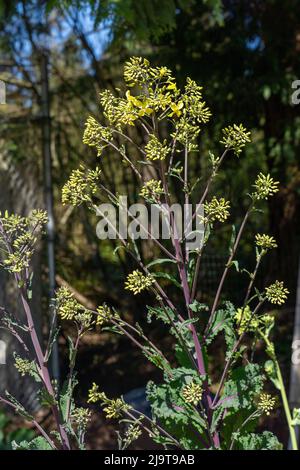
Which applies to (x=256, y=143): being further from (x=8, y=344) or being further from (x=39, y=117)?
(x=8, y=344)

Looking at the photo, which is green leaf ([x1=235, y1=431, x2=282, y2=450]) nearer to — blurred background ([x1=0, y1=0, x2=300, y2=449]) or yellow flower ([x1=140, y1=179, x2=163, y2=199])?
yellow flower ([x1=140, y1=179, x2=163, y2=199])

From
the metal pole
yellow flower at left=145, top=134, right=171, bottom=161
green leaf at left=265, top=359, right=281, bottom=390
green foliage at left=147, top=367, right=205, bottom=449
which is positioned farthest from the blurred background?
yellow flower at left=145, top=134, right=171, bottom=161

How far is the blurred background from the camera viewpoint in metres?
4.02

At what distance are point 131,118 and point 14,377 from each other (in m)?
2.93

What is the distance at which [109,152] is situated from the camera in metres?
4.89

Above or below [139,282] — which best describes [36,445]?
below

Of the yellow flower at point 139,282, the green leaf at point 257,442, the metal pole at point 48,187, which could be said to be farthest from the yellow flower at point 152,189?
the metal pole at point 48,187

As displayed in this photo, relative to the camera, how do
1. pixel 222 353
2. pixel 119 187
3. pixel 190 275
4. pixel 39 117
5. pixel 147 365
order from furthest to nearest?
pixel 119 187, pixel 147 365, pixel 222 353, pixel 39 117, pixel 190 275

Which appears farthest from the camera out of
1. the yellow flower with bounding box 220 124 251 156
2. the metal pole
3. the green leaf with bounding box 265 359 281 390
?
the metal pole

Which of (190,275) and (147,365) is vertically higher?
(190,275)

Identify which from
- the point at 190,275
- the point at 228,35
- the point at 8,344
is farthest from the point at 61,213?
the point at 190,275

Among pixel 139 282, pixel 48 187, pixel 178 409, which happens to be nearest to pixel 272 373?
pixel 178 409

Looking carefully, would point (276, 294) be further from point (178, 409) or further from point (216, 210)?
point (178, 409)

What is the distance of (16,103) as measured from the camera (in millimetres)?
5082
